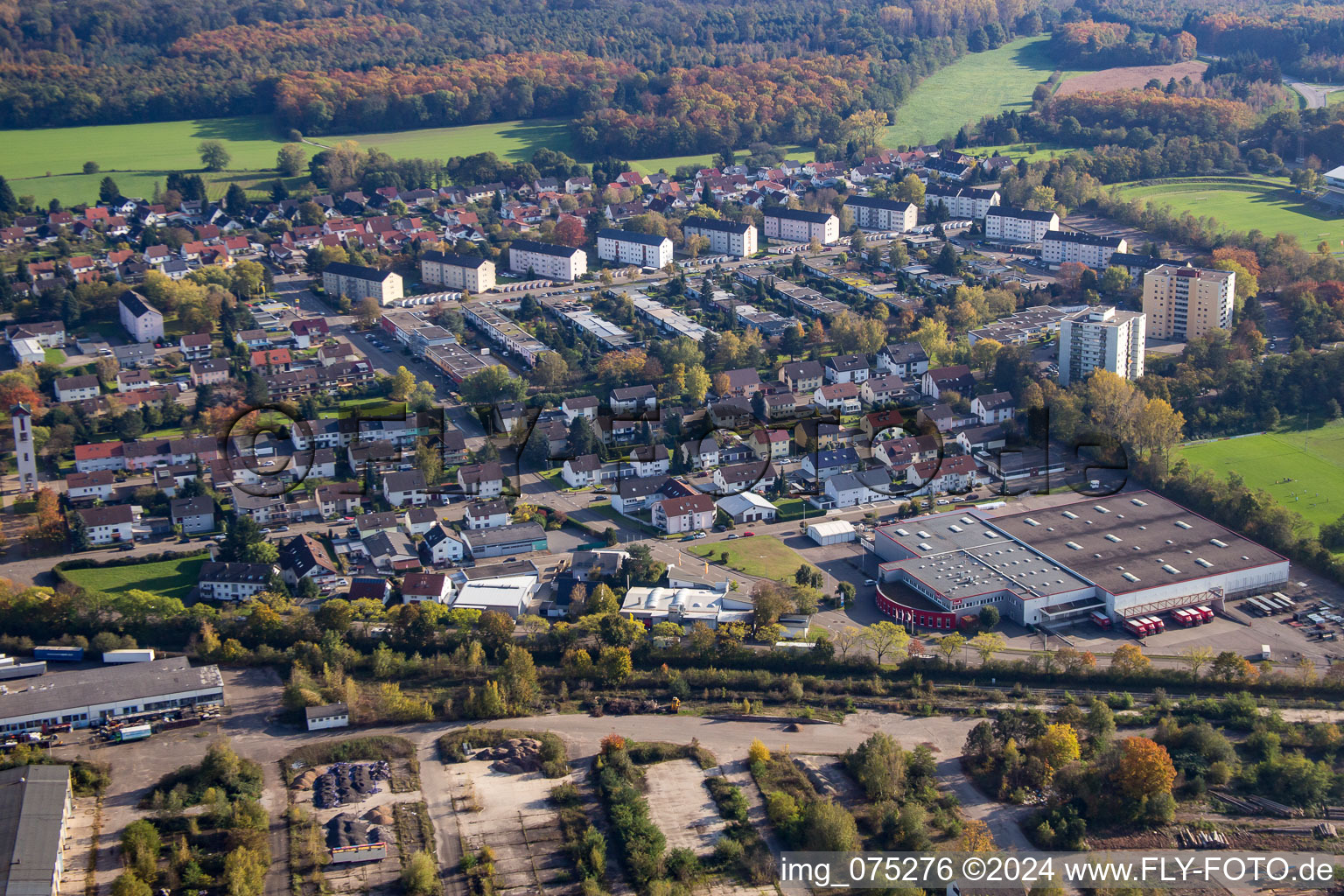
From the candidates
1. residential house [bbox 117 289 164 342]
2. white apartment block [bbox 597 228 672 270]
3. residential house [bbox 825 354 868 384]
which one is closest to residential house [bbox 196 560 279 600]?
residential house [bbox 825 354 868 384]

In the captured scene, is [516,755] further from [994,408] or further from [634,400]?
[994,408]

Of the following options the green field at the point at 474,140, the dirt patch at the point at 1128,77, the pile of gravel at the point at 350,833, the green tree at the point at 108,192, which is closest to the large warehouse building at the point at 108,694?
the pile of gravel at the point at 350,833

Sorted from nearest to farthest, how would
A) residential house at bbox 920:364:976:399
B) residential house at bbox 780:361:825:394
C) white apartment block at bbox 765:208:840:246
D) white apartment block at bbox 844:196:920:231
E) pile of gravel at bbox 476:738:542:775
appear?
pile of gravel at bbox 476:738:542:775
residential house at bbox 920:364:976:399
residential house at bbox 780:361:825:394
white apartment block at bbox 765:208:840:246
white apartment block at bbox 844:196:920:231

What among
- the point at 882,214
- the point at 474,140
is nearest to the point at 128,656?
the point at 882,214

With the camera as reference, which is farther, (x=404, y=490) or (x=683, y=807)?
(x=404, y=490)

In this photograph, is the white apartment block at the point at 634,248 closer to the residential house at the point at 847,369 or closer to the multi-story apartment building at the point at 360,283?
the multi-story apartment building at the point at 360,283

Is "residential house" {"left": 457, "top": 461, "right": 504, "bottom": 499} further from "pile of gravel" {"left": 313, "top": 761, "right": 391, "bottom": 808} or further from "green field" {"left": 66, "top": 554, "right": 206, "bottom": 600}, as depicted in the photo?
"pile of gravel" {"left": 313, "top": 761, "right": 391, "bottom": 808}

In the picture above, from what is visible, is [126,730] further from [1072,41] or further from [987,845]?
[1072,41]
